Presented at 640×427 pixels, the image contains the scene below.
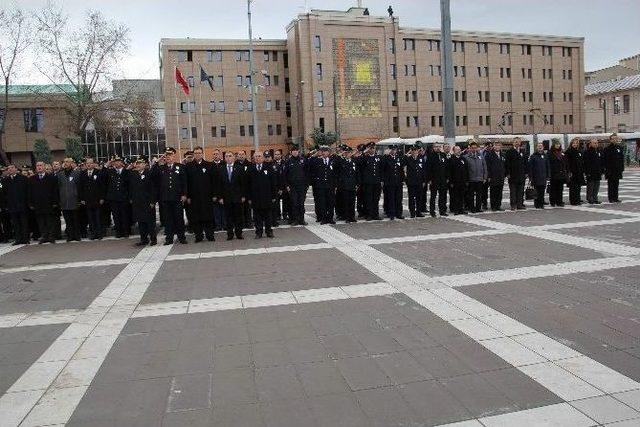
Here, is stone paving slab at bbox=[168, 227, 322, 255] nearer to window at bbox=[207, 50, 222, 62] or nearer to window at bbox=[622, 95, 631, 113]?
window at bbox=[207, 50, 222, 62]

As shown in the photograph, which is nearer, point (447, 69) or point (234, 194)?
point (234, 194)

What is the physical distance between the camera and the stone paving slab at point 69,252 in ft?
38.0

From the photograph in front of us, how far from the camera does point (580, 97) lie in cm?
8200

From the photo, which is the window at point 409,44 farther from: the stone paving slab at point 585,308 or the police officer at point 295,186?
the stone paving slab at point 585,308

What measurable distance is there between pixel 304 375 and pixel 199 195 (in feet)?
29.3

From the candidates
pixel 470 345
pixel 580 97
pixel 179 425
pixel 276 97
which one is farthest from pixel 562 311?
pixel 580 97

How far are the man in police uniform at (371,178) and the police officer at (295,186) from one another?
5.56ft

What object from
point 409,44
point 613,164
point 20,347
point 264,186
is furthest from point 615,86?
point 20,347

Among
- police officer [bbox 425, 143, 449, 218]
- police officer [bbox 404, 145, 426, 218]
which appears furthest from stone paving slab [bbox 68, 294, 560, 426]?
police officer [bbox 425, 143, 449, 218]

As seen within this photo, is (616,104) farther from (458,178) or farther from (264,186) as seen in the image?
(264,186)

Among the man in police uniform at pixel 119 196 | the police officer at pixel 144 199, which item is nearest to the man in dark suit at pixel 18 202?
the man in police uniform at pixel 119 196

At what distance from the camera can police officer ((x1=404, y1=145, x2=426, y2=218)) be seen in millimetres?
15938

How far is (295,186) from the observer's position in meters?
15.7

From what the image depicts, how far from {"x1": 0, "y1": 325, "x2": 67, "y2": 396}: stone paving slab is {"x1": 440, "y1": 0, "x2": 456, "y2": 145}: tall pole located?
45.5 ft
